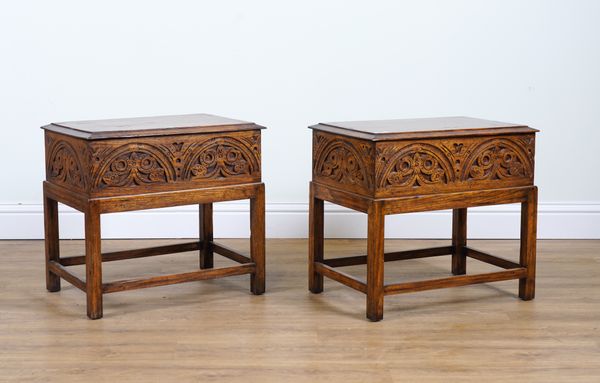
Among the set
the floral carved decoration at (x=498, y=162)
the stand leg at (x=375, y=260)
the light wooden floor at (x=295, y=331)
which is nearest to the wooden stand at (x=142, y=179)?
the light wooden floor at (x=295, y=331)

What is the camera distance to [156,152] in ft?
9.93

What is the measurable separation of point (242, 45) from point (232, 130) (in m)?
1.15

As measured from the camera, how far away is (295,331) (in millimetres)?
2906

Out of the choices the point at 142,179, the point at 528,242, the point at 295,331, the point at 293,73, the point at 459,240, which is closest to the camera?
the point at 295,331

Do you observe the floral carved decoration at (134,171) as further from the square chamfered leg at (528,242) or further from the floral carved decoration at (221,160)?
the square chamfered leg at (528,242)

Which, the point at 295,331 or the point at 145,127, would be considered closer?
the point at 295,331

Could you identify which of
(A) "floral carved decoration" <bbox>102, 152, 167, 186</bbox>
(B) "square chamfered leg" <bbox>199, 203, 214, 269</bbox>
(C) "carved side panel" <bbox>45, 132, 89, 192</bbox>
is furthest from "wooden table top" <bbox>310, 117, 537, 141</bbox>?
(C) "carved side panel" <bbox>45, 132, 89, 192</bbox>

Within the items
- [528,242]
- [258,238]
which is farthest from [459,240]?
[258,238]

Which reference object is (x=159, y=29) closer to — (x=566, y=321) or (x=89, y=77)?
(x=89, y=77)

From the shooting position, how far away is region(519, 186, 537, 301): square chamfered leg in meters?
3.22

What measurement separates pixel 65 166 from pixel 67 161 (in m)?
0.03

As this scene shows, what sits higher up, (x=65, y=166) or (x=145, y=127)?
(x=145, y=127)

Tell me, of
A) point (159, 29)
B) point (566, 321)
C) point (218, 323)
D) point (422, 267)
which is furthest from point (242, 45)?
point (566, 321)

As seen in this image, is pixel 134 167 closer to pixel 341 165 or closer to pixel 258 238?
pixel 258 238
